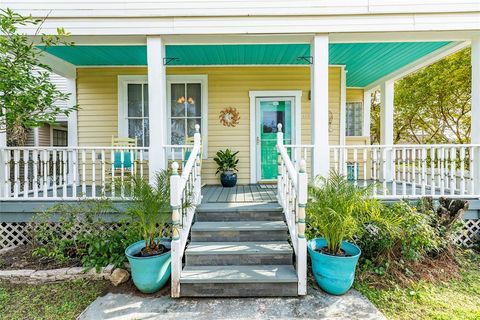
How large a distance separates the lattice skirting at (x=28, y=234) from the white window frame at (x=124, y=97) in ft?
7.76

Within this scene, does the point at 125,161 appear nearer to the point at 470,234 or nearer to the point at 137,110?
the point at 137,110

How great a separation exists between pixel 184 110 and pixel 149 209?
10.7 feet

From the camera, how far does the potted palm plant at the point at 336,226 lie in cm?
268

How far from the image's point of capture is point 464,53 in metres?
8.80

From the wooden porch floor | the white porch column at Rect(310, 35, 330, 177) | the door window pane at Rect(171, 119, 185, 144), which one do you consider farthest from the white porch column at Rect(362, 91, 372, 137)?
the door window pane at Rect(171, 119, 185, 144)

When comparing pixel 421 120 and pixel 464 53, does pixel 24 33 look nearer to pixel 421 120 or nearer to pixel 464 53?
pixel 464 53

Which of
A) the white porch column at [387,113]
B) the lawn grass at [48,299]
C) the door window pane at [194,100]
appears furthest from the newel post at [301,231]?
the white porch column at [387,113]

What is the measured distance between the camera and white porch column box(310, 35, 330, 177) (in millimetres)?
3682

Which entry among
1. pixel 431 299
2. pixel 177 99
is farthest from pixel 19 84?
pixel 431 299

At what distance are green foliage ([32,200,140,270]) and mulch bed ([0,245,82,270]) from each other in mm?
51

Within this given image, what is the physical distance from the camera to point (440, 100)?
33.6ft

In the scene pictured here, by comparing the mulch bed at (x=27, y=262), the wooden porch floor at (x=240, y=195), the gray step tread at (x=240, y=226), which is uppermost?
the wooden porch floor at (x=240, y=195)

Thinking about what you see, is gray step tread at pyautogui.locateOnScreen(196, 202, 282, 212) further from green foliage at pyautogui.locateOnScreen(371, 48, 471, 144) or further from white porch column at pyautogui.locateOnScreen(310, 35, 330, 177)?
green foliage at pyautogui.locateOnScreen(371, 48, 471, 144)

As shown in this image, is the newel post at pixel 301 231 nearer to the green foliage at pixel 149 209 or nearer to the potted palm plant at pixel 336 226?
the potted palm plant at pixel 336 226
